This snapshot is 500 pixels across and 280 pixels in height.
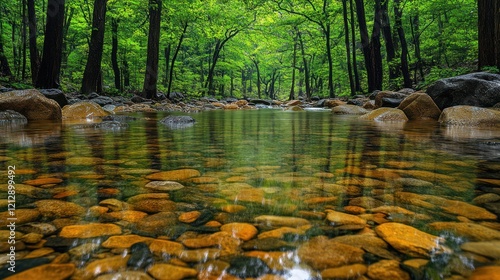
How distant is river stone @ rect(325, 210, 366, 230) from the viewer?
1202mm

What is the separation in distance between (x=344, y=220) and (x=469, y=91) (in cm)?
745

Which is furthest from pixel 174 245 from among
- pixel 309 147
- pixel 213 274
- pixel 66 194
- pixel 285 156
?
pixel 309 147

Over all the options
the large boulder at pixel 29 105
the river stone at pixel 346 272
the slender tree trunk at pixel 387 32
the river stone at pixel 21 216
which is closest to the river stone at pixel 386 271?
the river stone at pixel 346 272

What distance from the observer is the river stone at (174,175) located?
190 cm

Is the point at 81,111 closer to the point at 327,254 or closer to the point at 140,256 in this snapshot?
the point at 140,256

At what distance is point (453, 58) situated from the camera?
20188 mm

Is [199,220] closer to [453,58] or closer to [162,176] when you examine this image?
[162,176]

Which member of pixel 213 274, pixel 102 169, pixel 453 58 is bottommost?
pixel 213 274

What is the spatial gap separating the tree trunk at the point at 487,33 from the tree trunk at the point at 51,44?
11622mm

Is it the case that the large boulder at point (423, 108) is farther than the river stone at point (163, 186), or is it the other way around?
the large boulder at point (423, 108)

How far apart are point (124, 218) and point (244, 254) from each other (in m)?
0.56

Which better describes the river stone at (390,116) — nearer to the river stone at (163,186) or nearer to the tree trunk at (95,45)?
the river stone at (163,186)

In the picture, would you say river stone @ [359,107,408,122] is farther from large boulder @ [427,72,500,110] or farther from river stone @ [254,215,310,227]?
river stone @ [254,215,310,227]

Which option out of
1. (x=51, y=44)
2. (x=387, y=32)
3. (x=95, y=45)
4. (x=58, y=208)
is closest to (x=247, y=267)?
(x=58, y=208)
